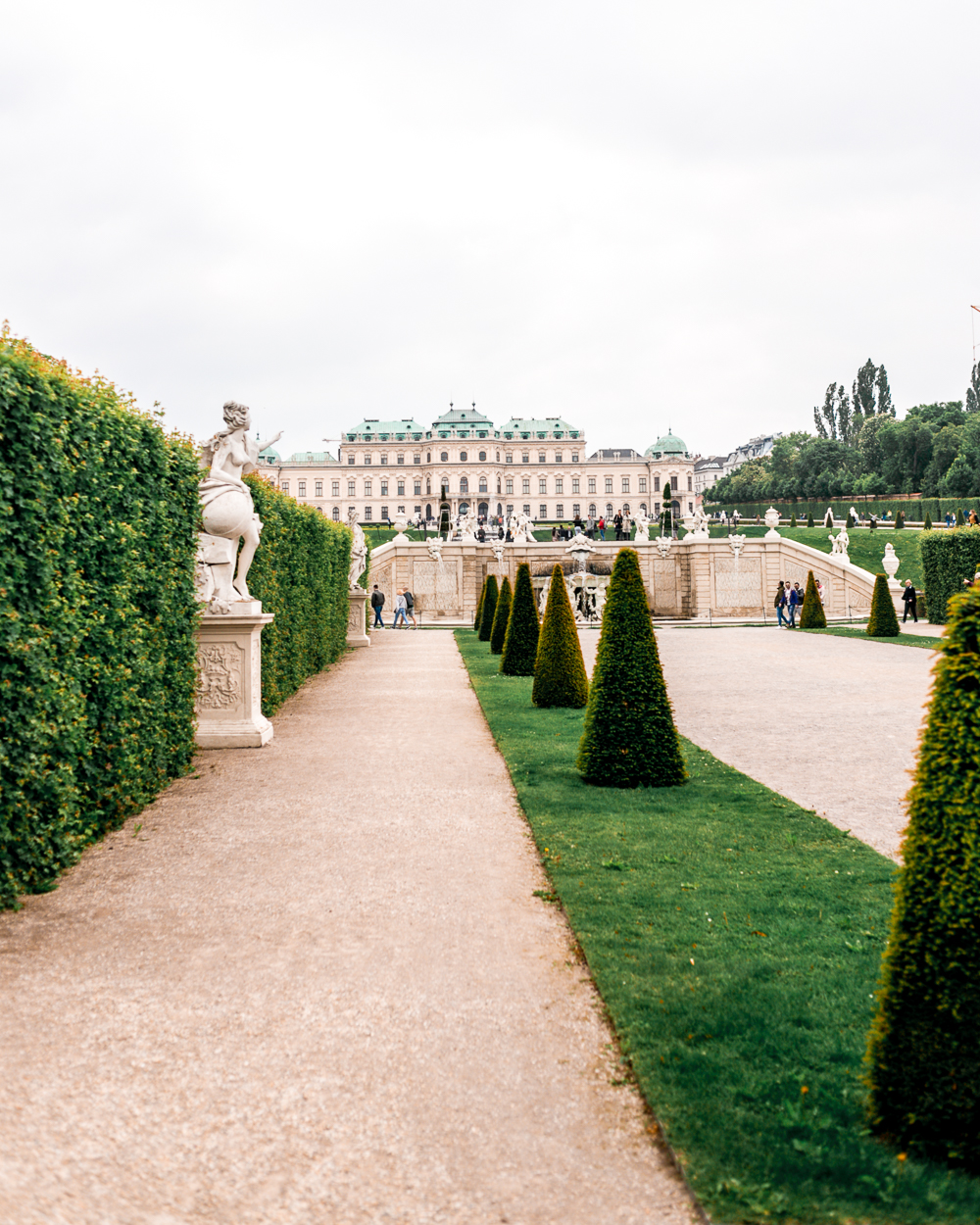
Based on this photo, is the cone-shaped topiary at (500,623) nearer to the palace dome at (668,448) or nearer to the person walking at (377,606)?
the person walking at (377,606)

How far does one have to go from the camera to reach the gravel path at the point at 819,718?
6227 mm

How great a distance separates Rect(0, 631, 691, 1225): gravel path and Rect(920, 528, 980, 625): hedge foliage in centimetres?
1978

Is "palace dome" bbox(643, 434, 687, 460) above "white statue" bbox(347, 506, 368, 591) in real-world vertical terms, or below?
above

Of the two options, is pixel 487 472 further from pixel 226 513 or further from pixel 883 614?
pixel 226 513

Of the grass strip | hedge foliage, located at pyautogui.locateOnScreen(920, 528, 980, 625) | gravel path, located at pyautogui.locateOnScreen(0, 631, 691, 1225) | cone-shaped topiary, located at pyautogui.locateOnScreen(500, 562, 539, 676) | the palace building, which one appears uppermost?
the palace building

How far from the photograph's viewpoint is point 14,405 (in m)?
4.09

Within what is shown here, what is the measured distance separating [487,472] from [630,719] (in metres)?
104

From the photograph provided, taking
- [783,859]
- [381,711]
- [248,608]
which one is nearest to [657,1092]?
[783,859]

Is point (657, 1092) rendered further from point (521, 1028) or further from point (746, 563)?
point (746, 563)

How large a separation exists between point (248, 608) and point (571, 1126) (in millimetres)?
6399

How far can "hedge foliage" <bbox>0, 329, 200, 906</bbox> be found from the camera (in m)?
4.08

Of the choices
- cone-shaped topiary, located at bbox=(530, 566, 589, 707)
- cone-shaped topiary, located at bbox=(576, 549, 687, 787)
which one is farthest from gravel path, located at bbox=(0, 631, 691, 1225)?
cone-shaped topiary, located at bbox=(530, 566, 589, 707)

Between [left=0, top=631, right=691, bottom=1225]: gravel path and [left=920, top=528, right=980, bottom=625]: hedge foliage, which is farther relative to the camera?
[left=920, top=528, right=980, bottom=625]: hedge foliage

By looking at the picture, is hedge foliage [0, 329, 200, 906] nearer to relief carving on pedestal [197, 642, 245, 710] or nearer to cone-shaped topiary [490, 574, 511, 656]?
relief carving on pedestal [197, 642, 245, 710]
